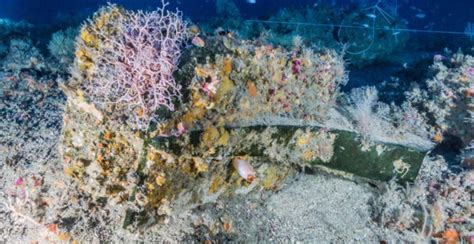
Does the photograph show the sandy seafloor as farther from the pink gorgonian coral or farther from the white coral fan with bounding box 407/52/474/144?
the pink gorgonian coral

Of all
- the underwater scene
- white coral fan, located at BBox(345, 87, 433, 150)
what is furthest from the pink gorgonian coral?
white coral fan, located at BBox(345, 87, 433, 150)

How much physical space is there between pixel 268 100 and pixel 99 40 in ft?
6.83

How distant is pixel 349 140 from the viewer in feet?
15.5

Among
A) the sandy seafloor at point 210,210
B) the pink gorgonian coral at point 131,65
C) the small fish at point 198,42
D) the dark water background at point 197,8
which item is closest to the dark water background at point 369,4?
the dark water background at point 197,8

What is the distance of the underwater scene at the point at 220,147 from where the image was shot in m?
3.38

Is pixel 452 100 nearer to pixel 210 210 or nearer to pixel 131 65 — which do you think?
pixel 210 210

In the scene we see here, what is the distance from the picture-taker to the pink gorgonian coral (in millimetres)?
3266

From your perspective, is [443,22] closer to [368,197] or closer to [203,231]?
[368,197]

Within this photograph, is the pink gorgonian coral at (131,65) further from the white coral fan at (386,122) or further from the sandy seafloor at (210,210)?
the white coral fan at (386,122)

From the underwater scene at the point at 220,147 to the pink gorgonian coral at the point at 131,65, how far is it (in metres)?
0.02

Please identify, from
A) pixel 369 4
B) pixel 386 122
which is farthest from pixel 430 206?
pixel 369 4

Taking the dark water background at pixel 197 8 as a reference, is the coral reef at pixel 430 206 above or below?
below

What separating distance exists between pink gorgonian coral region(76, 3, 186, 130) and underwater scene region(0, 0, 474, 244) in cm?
2

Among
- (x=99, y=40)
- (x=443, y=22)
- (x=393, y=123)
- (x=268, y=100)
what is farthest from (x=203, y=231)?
(x=443, y=22)
